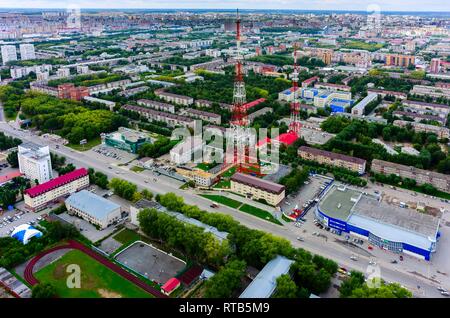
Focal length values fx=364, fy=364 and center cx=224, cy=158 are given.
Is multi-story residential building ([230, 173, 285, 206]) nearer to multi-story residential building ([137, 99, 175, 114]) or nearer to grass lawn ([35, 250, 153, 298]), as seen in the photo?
grass lawn ([35, 250, 153, 298])

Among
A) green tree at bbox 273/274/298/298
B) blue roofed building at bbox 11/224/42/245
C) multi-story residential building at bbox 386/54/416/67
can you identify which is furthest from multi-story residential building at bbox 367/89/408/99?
blue roofed building at bbox 11/224/42/245

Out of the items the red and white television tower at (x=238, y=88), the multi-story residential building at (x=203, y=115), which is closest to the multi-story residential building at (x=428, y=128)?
the multi-story residential building at (x=203, y=115)

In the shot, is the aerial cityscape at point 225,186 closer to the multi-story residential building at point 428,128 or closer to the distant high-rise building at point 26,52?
the multi-story residential building at point 428,128

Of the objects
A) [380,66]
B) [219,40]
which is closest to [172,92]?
[380,66]

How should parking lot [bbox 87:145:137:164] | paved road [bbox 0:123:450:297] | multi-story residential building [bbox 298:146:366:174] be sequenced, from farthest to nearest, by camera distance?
parking lot [bbox 87:145:137:164] → multi-story residential building [bbox 298:146:366:174] → paved road [bbox 0:123:450:297]

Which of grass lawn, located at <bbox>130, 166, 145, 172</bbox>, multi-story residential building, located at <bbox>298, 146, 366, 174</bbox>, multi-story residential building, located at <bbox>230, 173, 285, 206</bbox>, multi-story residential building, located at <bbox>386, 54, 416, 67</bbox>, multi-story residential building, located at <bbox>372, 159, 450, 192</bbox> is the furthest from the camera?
multi-story residential building, located at <bbox>386, 54, 416, 67</bbox>

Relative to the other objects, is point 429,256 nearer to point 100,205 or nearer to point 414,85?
point 100,205
